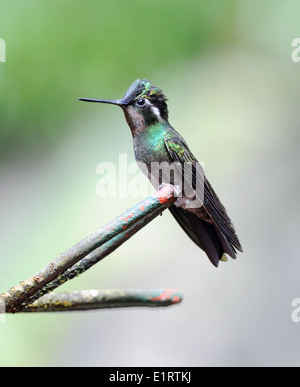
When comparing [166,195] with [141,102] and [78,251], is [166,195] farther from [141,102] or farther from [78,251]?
[141,102]

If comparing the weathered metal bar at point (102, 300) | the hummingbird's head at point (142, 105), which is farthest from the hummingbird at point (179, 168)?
the weathered metal bar at point (102, 300)

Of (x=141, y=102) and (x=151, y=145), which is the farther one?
(x=151, y=145)

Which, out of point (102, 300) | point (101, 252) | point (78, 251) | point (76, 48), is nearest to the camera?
point (78, 251)

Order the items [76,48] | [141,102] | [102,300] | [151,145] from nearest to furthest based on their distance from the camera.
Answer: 1. [102,300]
2. [141,102]
3. [151,145]
4. [76,48]

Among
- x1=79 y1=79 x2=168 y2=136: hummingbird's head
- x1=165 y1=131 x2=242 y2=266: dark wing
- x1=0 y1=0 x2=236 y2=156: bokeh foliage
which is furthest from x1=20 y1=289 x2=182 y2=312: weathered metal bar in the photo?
x1=0 y1=0 x2=236 y2=156: bokeh foliage

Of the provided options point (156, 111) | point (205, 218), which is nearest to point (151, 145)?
point (156, 111)

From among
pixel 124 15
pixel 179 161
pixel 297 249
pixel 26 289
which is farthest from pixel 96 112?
pixel 26 289

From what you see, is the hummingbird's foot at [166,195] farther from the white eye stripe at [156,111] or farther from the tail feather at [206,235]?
the white eye stripe at [156,111]
